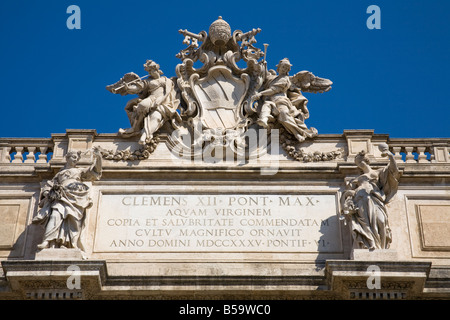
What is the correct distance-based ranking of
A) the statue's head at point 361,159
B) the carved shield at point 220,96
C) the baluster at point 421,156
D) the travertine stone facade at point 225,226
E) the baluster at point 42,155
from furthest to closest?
the carved shield at point 220,96 < the baluster at point 42,155 < the baluster at point 421,156 < the statue's head at point 361,159 < the travertine stone facade at point 225,226

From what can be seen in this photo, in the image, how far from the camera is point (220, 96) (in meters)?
18.9

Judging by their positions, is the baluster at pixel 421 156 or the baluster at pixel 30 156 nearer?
the baluster at pixel 421 156

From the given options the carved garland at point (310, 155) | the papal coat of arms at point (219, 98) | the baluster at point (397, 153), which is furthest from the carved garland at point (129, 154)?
the baluster at point (397, 153)

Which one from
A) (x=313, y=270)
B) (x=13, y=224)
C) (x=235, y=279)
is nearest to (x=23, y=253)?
(x=13, y=224)

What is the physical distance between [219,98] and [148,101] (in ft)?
4.40

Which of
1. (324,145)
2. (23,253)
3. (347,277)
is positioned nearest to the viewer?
(347,277)

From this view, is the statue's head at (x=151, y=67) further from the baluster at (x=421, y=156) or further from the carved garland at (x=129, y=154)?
the baluster at (x=421, y=156)

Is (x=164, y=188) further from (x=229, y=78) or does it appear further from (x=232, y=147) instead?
(x=229, y=78)

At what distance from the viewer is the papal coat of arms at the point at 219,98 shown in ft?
59.6

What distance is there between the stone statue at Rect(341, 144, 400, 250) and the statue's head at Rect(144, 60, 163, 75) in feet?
13.4

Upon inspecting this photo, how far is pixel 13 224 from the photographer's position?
1738cm

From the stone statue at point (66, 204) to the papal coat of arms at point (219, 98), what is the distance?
934 millimetres
